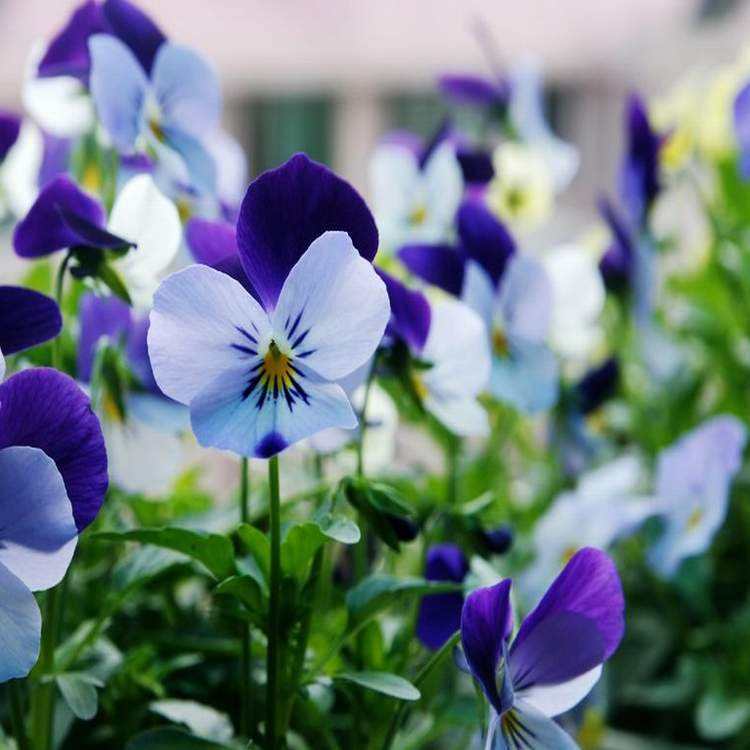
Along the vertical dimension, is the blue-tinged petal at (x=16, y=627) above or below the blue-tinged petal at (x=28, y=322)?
below

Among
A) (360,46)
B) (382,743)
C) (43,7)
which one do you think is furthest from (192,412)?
(360,46)

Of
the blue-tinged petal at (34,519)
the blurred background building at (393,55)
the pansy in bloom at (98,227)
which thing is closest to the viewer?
the blue-tinged petal at (34,519)

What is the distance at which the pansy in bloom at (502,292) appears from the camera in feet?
1.89

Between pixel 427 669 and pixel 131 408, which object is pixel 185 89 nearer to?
pixel 131 408

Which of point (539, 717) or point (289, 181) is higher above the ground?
point (289, 181)

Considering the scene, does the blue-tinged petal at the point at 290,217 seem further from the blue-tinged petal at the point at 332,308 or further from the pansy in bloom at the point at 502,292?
the pansy in bloom at the point at 502,292

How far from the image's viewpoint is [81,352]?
0.54 meters

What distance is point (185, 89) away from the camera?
0.53 m

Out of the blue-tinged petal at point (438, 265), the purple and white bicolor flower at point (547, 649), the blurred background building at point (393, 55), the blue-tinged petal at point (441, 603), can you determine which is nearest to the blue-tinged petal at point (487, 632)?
the purple and white bicolor flower at point (547, 649)

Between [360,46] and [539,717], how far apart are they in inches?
251

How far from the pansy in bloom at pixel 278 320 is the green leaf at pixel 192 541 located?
6cm

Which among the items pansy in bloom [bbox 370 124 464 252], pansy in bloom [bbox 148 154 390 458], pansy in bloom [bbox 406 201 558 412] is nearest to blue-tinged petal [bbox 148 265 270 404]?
pansy in bloom [bbox 148 154 390 458]

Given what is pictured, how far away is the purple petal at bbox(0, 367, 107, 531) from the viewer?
13.7 inches

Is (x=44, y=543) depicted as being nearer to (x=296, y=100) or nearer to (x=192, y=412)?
(x=192, y=412)
